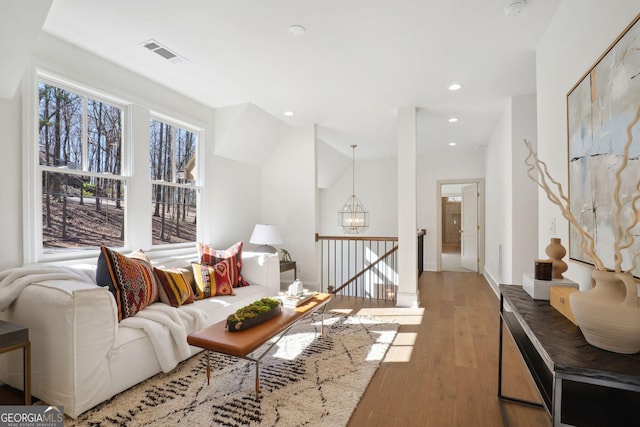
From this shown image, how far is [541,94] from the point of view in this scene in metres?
2.60

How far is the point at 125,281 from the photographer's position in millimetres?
2449

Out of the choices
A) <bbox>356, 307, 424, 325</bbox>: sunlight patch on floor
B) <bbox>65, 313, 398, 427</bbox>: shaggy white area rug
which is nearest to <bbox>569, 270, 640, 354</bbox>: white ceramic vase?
<bbox>65, 313, 398, 427</bbox>: shaggy white area rug

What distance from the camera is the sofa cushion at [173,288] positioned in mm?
2785

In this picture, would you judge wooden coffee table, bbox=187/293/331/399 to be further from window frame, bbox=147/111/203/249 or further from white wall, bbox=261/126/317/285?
white wall, bbox=261/126/317/285

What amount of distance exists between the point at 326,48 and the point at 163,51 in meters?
1.50

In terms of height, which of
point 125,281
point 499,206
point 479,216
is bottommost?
point 125,281

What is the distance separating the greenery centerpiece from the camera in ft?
6.98

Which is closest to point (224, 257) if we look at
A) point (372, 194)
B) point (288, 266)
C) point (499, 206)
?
point (288, 266)

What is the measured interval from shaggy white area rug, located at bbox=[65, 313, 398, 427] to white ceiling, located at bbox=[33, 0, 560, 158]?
2693 mm

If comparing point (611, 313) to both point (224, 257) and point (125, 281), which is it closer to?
point (125, 281)

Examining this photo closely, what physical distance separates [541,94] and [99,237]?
4223 mm

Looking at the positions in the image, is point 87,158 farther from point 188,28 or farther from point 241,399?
point 241,399

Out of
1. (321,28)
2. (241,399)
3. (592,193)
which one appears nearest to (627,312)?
(592,193)

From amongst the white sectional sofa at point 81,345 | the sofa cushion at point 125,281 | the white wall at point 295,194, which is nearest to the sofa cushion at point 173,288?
the sofa cushion at point 125,281
